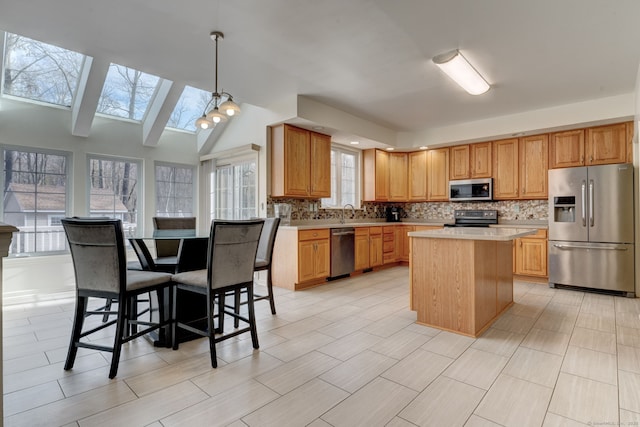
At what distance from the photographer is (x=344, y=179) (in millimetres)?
6059

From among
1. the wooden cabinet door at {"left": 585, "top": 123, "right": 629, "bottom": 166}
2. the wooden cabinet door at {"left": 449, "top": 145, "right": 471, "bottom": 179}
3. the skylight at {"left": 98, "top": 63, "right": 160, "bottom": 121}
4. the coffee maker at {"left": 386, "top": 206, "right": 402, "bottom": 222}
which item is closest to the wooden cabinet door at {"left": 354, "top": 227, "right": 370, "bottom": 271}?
the coffee maker at {"left": 386, "top": 206, "right": 402, "bottom": 222}

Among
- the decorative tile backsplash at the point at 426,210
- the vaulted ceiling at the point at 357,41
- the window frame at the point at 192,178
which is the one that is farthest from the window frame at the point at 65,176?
the decorative tile backsplash at the point at 426,210

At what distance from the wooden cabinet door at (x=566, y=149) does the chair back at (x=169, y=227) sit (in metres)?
5.14

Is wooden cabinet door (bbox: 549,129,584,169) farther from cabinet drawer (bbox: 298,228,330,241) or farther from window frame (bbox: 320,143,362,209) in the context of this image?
A: cabinet drawer (bbox: 298,228,330,241)

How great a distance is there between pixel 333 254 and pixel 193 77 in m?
2.93

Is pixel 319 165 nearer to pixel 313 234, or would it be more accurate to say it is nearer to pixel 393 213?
pixel 313 234

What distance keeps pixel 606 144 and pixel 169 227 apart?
582 centimetres

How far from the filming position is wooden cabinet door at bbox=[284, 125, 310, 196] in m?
4.53

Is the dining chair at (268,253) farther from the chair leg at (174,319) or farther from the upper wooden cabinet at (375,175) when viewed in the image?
the upper wooden cabinet at (375,175)

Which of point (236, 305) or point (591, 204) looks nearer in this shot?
point (236, 305)

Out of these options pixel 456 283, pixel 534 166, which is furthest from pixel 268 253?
pixel 534 166

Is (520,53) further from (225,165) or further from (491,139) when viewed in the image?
(225,165)

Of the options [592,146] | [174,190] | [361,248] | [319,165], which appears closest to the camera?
[592,146]

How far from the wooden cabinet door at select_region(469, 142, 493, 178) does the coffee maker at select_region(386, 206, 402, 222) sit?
64.5 inches
